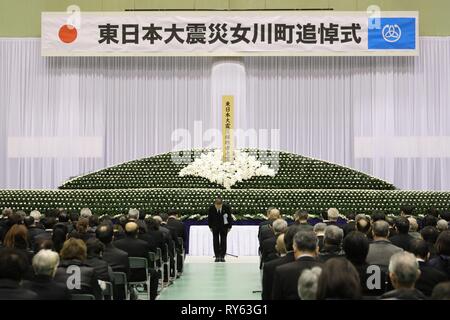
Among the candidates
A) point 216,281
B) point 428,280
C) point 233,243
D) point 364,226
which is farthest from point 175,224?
point 428,280

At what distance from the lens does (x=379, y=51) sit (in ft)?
74.6

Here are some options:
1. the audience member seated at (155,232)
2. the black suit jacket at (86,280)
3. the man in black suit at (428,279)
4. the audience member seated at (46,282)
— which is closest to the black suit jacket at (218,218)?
the audience member seated at (155,232)

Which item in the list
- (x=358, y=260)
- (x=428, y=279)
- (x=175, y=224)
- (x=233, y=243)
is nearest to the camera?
(x=428, y=279)

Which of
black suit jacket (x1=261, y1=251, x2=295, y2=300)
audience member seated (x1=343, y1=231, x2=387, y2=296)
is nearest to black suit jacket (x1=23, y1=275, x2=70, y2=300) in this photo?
black suit jacket (x1=261, y1=251, x2=295, y2=300)

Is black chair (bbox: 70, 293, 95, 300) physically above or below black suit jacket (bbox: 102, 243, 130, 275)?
above

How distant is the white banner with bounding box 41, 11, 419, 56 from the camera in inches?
895

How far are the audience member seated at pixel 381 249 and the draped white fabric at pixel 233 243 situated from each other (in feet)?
30.9

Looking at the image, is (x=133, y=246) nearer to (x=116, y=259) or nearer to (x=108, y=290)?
(x=116, y=259)

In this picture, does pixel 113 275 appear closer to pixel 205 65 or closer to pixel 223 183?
pixel 223 183

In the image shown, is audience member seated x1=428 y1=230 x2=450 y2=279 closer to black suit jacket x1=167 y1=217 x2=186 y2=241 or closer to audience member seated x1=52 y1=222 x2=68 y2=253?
audience member seated x1=52 y1=222 x2=68 y2=253

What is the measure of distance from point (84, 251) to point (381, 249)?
2664 mm

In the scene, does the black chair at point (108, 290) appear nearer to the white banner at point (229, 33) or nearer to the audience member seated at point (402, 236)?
the audience member seated at point (402, 236)

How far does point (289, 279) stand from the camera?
16.9ft

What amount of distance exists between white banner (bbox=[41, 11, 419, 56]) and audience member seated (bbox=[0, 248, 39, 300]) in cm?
1879
